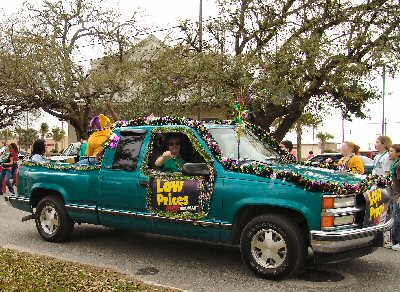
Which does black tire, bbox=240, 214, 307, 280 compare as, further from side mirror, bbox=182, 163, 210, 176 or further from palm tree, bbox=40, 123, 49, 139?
palm tree, bbox=40, 123, 49, 139

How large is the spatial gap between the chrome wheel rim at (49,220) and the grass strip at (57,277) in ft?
4.71

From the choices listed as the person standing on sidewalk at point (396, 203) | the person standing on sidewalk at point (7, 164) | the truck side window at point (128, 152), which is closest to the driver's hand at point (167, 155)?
the truck side window at point (128, 152)

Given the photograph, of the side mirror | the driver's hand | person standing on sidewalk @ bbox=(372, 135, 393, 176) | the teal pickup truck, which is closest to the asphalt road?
the teal pickup truck

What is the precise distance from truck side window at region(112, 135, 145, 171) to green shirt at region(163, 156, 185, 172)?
1.42ft

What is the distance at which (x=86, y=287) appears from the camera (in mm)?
4824

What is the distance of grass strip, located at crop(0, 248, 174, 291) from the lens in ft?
15.7

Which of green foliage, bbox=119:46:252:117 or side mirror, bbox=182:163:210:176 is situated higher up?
green foliage, bbox=119:46:252:117

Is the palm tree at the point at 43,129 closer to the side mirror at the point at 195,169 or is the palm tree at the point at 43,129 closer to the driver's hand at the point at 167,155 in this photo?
the driver's hand at the point at 167,155

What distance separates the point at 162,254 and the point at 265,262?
1868 mm

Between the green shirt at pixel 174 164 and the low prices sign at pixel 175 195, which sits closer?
the low prices sign at pixel 175 195

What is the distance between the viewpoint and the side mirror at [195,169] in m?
5.64

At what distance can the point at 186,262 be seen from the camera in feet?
20.8

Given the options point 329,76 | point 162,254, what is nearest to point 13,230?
point 162,254

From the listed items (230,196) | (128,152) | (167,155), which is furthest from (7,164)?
(230,196)
